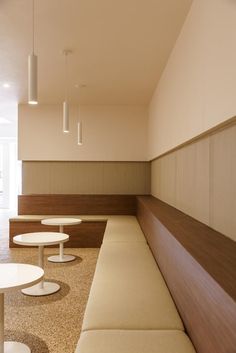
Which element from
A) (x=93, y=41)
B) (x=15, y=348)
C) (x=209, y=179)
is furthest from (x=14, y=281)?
(x=93, y=41)

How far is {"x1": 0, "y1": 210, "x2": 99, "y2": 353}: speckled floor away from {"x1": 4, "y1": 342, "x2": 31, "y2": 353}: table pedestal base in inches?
2.5

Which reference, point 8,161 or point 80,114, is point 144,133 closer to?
point 80,114

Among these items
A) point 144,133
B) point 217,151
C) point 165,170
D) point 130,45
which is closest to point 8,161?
point 144,133

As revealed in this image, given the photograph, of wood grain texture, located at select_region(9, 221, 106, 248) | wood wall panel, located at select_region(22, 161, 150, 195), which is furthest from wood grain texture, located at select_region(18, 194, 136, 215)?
wood grain texture, located at select_region(9, 221, 106, 248)

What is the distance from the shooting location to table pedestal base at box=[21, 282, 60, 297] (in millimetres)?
3554

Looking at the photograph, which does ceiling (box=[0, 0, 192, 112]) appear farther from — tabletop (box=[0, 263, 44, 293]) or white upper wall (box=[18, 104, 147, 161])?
tabletop (box=[0, 263, 44, 293])

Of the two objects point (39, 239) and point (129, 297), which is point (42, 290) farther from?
point (129, 297)

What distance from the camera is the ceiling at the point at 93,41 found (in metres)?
2.98

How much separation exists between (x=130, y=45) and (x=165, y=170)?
1949 millimetres

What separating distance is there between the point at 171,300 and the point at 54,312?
141cm

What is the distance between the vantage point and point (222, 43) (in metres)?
2.11

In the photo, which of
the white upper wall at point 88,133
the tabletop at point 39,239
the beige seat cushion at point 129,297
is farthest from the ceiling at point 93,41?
the beige seat cushion at point 129,297

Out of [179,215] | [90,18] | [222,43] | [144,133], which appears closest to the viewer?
[222,43]

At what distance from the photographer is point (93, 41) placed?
3.67 m
